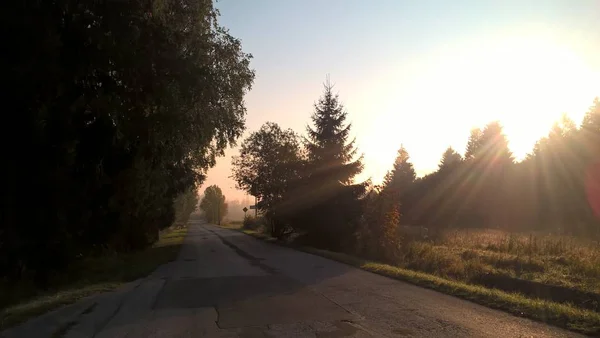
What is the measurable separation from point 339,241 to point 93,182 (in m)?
16.4

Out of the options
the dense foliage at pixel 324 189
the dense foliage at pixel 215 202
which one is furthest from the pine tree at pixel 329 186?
the dense foliage at pixel 215 202

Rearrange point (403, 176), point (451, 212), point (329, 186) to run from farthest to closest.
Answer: point (403, 176), point (451, 212), point (329, 186)

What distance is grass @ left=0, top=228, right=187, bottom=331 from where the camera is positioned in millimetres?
→ 9809

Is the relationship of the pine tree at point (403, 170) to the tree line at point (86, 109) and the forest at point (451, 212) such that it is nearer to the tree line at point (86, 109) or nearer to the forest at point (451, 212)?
the forest at point (451, 212)

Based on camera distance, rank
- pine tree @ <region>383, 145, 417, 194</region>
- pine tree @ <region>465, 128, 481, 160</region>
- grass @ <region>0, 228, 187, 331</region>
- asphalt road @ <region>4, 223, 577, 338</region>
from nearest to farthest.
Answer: asphalt road @ <region>4, 223, 577, 338</region>
grass @ <region>0, 228, 187, 331</region>
pine tree @ <region>383, 145, 417, 194</region>
pine tree @ <region>465, 128, 481, 160</region>

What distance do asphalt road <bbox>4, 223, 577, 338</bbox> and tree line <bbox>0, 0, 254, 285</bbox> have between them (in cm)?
338

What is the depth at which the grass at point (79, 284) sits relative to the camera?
32.2 ft

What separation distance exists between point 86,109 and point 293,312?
1032cm

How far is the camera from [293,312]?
923 cm

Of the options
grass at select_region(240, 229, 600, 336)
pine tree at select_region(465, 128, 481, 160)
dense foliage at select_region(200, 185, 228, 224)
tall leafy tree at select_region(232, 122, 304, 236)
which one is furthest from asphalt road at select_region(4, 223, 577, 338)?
dense foliage at select_region(200, 185, 228, 224)

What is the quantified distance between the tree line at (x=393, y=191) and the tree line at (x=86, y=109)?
1063 centimetres

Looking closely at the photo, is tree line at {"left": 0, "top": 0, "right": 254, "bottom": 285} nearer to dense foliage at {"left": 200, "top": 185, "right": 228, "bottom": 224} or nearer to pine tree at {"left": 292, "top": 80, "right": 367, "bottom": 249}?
pine tree at {"left": 292, "top": 80, "right": 367, "bottom": 249}

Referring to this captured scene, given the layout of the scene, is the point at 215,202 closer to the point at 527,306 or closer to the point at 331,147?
the point at 331,147

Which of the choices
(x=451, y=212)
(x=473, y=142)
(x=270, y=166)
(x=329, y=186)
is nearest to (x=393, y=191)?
(x=329, y=186)
